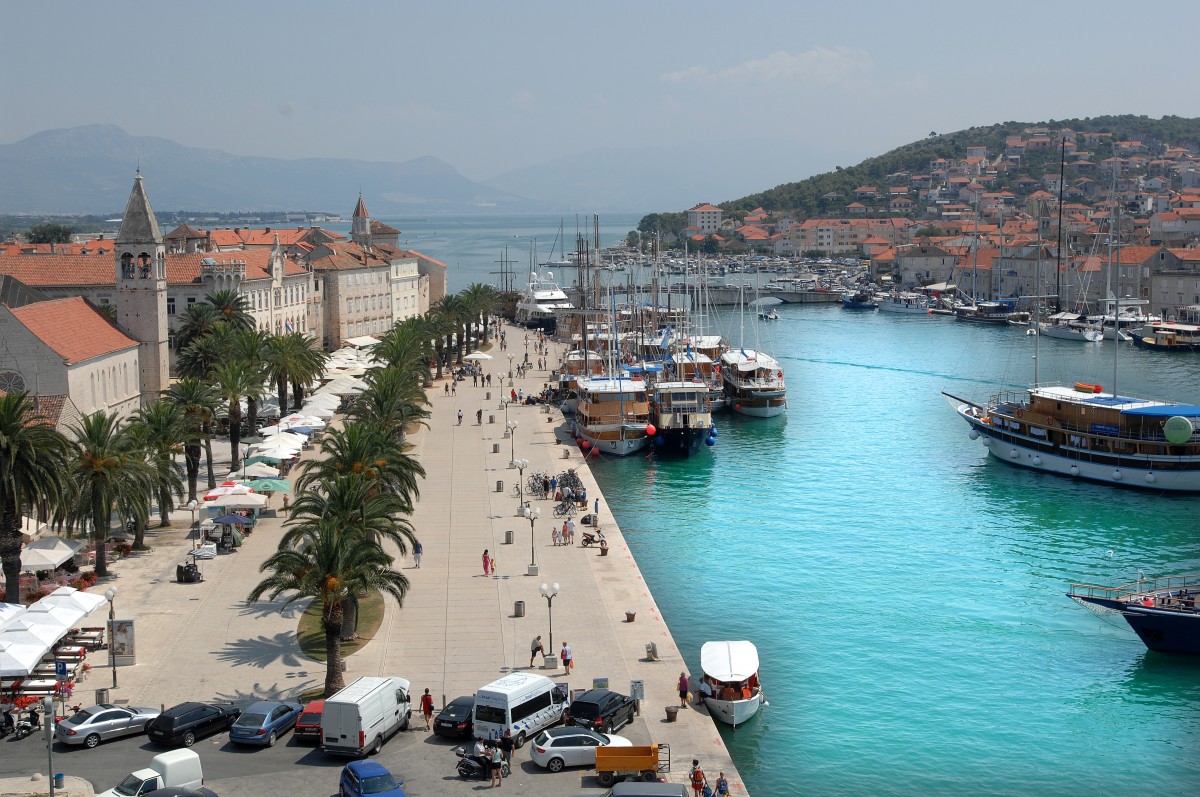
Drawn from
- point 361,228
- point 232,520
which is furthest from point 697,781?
point 361,228

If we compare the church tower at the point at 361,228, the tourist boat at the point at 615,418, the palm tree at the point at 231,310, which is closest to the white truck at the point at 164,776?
the tourist boat at the point at 615,418

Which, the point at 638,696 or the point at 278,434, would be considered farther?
the point at 278,434

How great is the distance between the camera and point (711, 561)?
47.8m

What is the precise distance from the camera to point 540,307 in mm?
146250

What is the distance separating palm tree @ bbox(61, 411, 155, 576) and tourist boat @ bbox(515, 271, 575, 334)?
335ft

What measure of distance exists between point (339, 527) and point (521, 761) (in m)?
8.96

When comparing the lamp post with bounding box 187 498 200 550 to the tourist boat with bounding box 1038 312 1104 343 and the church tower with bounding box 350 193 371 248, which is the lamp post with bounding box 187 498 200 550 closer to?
the church tower with bounding box 350 193 371 248

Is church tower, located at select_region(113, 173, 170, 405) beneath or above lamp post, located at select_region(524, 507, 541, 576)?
above

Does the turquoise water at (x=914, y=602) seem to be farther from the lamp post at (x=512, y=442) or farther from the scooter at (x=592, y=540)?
the lamp post at (x=512, y=442)

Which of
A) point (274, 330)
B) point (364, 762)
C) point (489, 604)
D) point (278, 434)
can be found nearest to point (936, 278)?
point (274, 330)

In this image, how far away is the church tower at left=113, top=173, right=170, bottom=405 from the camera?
206 feet

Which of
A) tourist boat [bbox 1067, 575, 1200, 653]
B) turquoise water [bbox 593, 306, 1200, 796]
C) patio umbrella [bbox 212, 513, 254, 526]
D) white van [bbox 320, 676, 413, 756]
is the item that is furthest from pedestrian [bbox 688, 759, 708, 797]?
patio umbrella [bbox 212, 513, 254, 526]

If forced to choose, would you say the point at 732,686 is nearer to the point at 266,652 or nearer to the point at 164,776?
the point at 266,652

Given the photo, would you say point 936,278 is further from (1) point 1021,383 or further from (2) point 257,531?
(2) point 257,531
